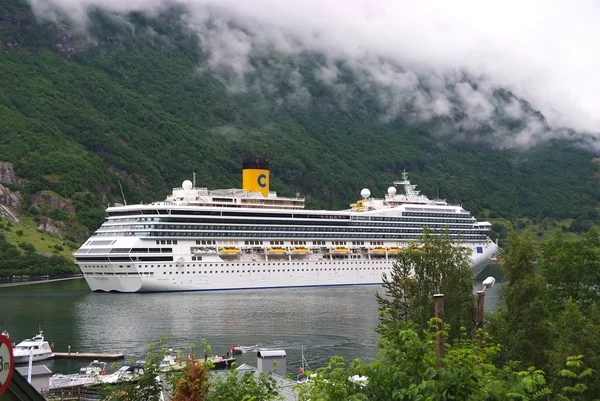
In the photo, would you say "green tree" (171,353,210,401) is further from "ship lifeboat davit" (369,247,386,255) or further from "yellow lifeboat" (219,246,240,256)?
"ship lifeboat davit" (369,247,386,255)

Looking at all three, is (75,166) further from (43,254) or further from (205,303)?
(205,303)

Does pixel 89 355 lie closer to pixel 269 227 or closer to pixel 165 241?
pixel 165 241

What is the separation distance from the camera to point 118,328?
66250mm

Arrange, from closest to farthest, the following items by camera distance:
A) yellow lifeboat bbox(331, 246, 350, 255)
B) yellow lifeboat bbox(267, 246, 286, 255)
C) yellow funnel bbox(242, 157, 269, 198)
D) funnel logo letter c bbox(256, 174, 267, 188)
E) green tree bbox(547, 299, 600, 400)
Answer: green tree bbox(547, 299, 600, 400) → yellow lifeboat bbox(267, 246, 286, 255) → yellow lifeboat bbox(331, 246, 350, 255) → yellow funnel bbox(242, 157, 269, 198) → funnel logo letter c bbox(256, 174, 267, 188)

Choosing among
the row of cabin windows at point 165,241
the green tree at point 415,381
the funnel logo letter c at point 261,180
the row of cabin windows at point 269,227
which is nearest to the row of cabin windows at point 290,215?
the row of cabin windows at point 269,227

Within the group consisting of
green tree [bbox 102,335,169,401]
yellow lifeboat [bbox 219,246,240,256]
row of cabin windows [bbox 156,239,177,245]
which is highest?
row of cabin windows [bbox 156,239,177,245]

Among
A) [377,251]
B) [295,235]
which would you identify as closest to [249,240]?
[295,235]

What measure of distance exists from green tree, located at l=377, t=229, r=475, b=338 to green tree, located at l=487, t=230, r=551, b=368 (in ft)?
4.12

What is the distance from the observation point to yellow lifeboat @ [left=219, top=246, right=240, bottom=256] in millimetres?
107188

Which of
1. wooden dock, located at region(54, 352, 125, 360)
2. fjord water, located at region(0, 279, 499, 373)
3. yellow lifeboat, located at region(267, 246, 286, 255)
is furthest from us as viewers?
yellow lifeboat, located at region(267, 246, 286, 255)

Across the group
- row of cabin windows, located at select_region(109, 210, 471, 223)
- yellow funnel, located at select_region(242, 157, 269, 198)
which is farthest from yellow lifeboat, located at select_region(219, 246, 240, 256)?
yellow funnel, located at select_region(242, 157, 269, 198)

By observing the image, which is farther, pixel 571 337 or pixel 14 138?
pixel 14 138

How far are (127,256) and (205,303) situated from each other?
18.1m

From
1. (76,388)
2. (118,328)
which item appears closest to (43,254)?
(118,328)
